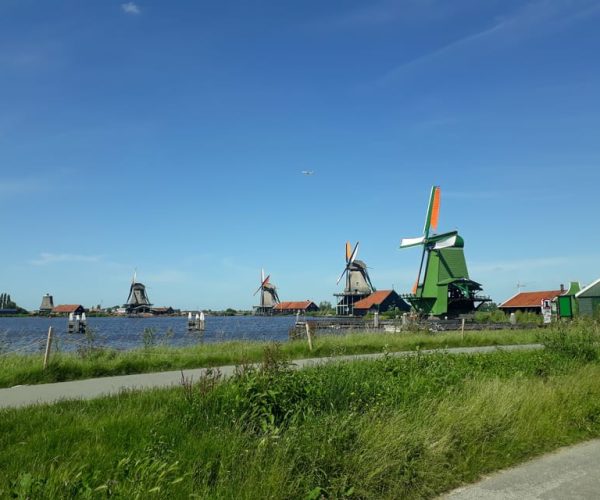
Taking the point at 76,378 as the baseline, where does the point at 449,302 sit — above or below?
above

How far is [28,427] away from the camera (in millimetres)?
6305

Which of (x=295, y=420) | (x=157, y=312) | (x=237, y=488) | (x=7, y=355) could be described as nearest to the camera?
(x=237, y=488)

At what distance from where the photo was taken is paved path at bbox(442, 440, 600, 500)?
5383 millimetres

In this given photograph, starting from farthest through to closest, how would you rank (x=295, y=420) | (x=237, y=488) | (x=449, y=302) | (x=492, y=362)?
(x=449, y=302)
(x=492, y=362)
(x=295, y=420)
(x=237, y=488)

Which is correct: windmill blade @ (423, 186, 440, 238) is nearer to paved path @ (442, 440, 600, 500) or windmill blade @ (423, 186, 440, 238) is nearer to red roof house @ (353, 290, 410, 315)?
red roof house @ (353, 290, 410, 315)

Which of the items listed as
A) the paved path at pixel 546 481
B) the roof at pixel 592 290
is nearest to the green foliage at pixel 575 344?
the paved path at pixel 546 481

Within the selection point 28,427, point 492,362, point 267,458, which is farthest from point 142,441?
point 492,362

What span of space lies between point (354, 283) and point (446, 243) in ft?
138

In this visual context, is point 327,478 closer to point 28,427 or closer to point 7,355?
point 28,427

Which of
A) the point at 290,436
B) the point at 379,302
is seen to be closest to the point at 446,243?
the point at 379,302

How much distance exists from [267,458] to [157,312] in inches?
6114

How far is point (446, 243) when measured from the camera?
214 feet

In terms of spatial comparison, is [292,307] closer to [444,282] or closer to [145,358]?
[444,282]

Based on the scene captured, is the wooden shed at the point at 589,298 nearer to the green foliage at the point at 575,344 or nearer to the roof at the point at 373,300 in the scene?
the green foliage at the point at 575,344
